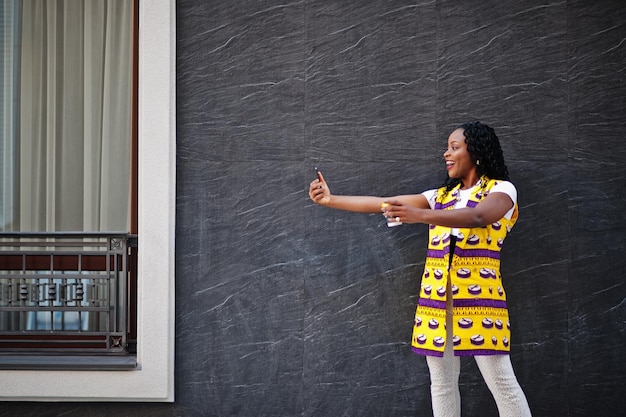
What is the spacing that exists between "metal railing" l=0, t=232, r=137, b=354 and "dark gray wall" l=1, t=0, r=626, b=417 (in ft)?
1.23

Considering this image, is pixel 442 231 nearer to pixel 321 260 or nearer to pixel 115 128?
pixel 321 260

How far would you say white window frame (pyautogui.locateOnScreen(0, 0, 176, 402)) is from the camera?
174 inches

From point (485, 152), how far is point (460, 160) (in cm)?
13

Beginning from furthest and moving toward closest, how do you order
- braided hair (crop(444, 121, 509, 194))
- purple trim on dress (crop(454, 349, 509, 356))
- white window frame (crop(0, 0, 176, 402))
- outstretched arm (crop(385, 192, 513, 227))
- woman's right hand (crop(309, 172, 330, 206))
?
1. white window frame (crop(0, 0, 176, 402))
2. woman's right hand (crop(309, 172, 330, 206))
3. braided hair (crop(444, 121, 509, 194))
4. purple trim on dress (crop(454, 349, 509, 356))
5. outstretched arm (crop(385, 192, 513, 227))

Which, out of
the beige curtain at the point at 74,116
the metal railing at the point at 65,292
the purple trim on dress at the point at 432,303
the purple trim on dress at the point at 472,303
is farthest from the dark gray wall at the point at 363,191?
the purple trim on dress at the point at 472,303

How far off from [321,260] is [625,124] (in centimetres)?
197

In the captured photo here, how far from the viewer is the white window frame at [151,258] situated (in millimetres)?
4430

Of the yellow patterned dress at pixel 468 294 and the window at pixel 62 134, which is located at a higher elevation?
the window at pixel 62 134

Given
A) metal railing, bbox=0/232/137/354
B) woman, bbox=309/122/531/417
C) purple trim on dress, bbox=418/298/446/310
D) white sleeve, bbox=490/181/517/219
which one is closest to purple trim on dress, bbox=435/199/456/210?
woman, bbox=309/122/531/417

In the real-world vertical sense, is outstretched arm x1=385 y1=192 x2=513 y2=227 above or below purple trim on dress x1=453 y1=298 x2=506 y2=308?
above

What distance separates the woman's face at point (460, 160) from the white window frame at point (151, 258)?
1609mm

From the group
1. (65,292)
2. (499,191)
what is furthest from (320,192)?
(65,292)

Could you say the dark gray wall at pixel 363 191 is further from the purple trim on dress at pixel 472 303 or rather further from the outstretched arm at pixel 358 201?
the purple trim on dress at pixel 472 303

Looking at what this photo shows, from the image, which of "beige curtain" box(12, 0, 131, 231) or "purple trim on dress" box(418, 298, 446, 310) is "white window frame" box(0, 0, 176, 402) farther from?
"purple trim on dress" box(418, 298, 446, 310)
